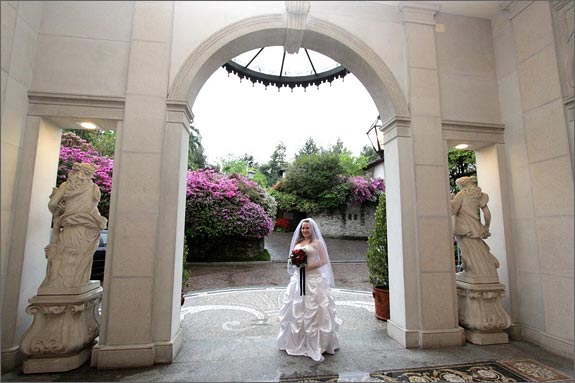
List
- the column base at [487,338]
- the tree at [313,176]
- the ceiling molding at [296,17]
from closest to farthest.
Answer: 1. the column base at [487,338]
2. the ceiling molding at [296,17]
3. the tree at [313,176]

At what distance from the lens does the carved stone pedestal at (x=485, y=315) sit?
3473 mm

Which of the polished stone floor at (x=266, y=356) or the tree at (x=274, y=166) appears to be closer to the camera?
the polished stone floor at (x=266, y=356)

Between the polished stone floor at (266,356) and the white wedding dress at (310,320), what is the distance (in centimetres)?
12

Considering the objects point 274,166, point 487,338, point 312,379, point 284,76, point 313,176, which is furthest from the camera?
point 274,166

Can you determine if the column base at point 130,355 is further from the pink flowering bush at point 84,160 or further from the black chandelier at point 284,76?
the pink flowering bush at point 84,160

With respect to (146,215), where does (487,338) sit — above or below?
below

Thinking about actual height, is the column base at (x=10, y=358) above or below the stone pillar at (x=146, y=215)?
below

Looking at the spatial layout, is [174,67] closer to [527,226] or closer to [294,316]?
[294,316]

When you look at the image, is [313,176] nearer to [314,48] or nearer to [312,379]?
[314,48]

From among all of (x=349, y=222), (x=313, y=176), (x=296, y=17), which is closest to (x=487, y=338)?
(x=296, y=17)

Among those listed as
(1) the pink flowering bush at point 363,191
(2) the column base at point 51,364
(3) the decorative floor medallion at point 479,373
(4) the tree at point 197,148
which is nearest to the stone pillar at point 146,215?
(2) the column base at point 51,364

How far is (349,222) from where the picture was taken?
18250 mm

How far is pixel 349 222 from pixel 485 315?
14.8 meters

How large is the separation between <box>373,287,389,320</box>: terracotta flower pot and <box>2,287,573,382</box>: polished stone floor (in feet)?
0.39
